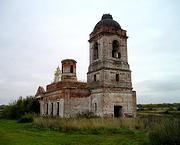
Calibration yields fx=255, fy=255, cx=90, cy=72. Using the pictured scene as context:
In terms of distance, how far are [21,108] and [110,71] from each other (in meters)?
16.7

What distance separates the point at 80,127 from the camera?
1648 cm

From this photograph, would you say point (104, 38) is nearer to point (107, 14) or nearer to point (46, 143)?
point (107, 14)

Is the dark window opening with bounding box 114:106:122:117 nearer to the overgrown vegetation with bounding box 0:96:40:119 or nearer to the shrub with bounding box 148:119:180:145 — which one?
the shrub with bounding box 148:119:180:145

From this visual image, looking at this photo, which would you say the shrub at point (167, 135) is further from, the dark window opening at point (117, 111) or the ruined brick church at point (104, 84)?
the dark window opening at point (117, 111)

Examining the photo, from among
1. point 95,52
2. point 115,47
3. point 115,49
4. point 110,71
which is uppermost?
point 115,47

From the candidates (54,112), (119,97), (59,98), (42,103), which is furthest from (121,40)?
(42,103)

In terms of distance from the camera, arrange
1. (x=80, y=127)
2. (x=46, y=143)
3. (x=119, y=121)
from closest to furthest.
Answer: (x=46, y=143) < (x=80, y=127) < (x=119, y=121)

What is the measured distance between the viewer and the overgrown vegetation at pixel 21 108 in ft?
109

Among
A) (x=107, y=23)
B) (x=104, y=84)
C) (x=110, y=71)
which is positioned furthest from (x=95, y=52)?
(x=104, y=84)

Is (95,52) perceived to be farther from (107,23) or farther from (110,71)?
(110,71)

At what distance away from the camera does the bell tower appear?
874 inches

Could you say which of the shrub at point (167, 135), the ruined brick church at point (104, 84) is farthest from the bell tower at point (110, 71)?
the shrub at point (167, 135)

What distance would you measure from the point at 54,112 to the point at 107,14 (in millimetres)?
11211

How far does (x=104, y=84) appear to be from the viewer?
22.2 m
